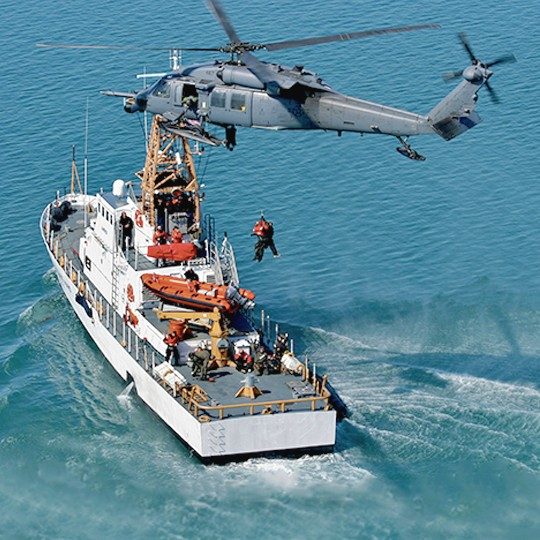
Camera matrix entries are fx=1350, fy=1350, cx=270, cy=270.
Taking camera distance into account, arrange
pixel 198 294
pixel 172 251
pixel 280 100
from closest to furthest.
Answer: pixel 280 100 → pixel 198 294 → pixel 172 251

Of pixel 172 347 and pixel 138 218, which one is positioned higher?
pixel 138 218

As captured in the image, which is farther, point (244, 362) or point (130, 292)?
point (130, 292)

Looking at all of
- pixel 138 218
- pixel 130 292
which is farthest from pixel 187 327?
pixel 138 218

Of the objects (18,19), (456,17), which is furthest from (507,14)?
(18,19)

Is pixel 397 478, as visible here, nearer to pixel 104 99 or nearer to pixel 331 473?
pixel 331 473

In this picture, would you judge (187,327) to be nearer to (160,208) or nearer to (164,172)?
(160,208)

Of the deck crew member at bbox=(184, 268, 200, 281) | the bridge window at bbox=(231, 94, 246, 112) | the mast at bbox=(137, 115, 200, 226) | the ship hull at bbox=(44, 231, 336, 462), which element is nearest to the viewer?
the ship hull at bbox=(44, 231, 336, 462)

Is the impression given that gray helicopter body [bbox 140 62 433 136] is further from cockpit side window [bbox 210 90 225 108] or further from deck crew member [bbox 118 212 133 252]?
deck crew member [bbox 118 212 133 252]

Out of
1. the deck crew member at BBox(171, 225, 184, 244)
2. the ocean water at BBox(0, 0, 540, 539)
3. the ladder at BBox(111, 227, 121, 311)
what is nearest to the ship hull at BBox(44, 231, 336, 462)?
the ocean water at BBox(0, 0, 540, 539)
